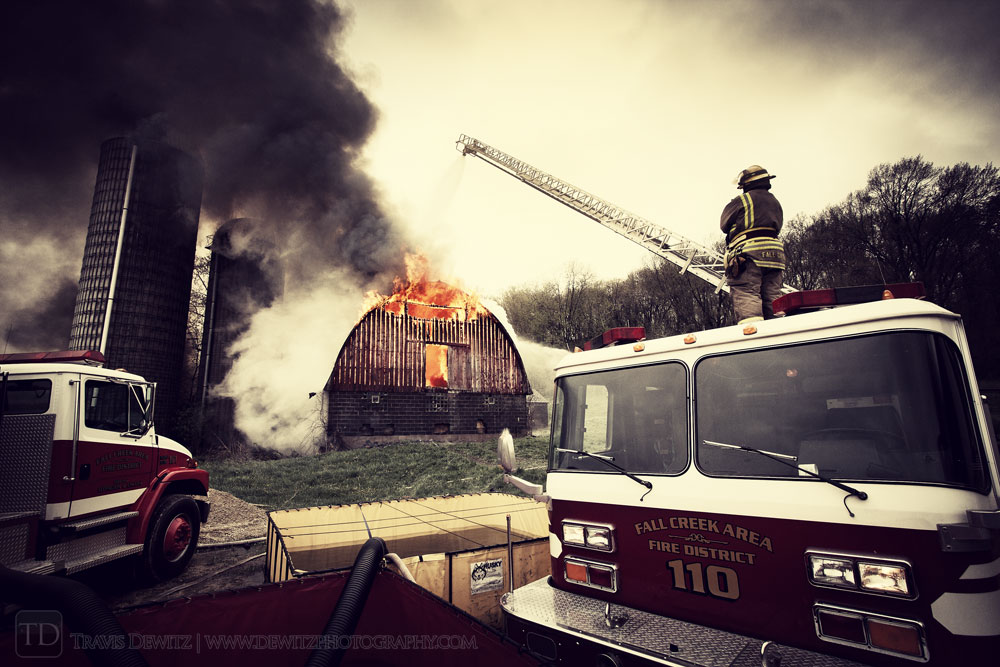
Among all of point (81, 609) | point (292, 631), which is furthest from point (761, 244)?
point (81, 609)

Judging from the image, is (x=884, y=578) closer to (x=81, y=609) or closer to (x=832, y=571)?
(x=832, y=571)

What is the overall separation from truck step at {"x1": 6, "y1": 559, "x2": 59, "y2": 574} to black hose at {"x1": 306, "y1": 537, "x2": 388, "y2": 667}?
4767 millimetres

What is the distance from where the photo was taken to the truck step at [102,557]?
5215mm

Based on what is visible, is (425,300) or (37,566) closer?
(37,566)

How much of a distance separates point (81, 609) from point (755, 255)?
532cm

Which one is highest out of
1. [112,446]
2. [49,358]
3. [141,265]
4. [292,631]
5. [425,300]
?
[141,265]

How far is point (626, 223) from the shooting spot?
2208 centimetres

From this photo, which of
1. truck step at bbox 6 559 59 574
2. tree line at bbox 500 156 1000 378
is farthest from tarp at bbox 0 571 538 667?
tree line at bbox 500 156 1000 378

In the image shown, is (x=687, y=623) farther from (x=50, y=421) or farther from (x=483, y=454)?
(x=483, y=454)

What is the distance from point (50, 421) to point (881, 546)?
7966 mm

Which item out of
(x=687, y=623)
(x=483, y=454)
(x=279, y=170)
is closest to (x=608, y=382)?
(x=687, y=623)

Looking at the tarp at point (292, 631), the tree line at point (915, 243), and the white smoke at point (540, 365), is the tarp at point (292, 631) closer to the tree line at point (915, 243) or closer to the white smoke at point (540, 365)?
the tree line at point (915, 243)

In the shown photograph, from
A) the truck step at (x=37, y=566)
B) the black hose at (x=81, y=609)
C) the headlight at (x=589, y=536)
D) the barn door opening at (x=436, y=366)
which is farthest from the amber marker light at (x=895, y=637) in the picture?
the barn door opening at (x=436, y=366)

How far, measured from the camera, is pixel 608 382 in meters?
3.84
